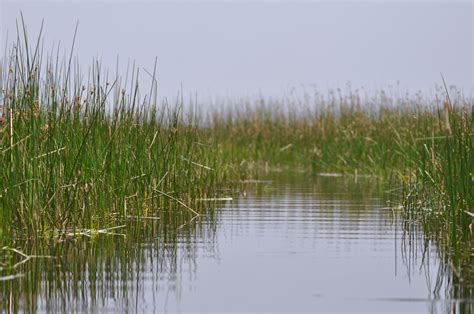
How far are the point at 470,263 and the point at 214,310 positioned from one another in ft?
6.15

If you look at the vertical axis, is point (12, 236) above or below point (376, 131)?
below

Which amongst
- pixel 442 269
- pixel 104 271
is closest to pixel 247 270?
pixel 104 271

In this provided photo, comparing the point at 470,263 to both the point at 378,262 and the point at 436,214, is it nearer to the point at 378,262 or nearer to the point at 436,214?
the point at 378,262

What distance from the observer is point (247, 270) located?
559cm

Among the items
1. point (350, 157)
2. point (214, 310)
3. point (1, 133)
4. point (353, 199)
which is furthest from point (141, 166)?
point (350, 157)

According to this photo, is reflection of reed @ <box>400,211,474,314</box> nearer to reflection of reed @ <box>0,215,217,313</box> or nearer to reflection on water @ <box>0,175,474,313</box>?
reflection on water @ <box>0,175,474,313</box>

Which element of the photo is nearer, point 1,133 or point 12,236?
point 12,236

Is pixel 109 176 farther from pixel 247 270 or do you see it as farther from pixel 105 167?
pixel 247 270

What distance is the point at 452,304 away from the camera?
4520 mm

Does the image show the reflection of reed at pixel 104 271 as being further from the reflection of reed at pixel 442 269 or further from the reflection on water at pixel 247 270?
the reflection of reed at pixel 442 269

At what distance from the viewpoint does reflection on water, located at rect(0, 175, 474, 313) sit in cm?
454

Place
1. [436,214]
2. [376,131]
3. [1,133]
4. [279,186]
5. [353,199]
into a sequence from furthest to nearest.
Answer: [376,131]
[279,186]
[353,199]
[436,214]
[1,133]

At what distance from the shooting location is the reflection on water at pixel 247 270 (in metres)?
4.54

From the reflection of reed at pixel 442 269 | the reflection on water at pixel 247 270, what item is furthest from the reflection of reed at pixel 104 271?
the reflection of reed at pixel 442 269
